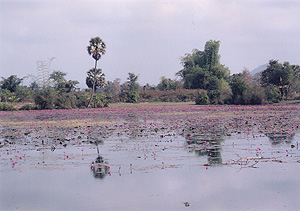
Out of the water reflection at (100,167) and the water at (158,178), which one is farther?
the water reflection at (100,167)

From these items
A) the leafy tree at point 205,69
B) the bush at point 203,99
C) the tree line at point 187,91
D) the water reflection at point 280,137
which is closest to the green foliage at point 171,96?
the tree line at point 187,91

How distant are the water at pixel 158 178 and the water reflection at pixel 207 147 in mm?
33

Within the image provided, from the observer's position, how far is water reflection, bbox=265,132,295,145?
14000 millimetres

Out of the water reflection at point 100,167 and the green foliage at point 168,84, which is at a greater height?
the green foliage at point 168,84

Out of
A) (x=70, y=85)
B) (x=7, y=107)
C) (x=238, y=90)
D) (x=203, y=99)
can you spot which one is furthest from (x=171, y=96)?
(x=7, y=107)

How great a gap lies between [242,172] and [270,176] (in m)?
0.74

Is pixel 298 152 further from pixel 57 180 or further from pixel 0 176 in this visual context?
pixel 0 176

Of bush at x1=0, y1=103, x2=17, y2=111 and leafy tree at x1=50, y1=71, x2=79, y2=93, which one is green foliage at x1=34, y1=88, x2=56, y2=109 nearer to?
bush at x1=0, y1=103, x2=17, y2=111

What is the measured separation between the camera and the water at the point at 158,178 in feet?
24.4

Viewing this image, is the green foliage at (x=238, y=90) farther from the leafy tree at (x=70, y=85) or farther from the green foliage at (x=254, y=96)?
the leafy tree at (x=70, y=85)

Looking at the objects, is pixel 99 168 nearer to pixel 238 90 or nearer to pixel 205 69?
pixel 238 90

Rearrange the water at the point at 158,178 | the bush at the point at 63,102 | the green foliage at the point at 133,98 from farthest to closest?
the green foliage at the point at 133,98 < the bush at the point at 63,102 < the water at the point at 158,178

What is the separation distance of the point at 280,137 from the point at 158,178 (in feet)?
26.1

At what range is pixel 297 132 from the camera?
16.6m
